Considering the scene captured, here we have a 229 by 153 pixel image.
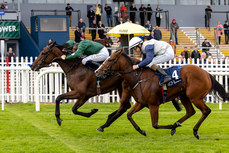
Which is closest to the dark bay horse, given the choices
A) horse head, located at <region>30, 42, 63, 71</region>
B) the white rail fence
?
horse head, located at <region>30, 42, 63, 71</region>

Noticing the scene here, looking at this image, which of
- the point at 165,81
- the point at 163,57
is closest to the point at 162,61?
the point at 163,57

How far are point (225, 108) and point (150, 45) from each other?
6094 mm

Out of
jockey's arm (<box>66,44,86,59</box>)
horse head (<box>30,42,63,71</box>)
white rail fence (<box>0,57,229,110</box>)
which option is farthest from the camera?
white rail fence (<box>0,57,229,110</box>)

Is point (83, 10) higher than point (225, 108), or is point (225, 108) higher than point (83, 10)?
point (83, 10)

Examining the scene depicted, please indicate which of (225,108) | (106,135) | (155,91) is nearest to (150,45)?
(155,91)

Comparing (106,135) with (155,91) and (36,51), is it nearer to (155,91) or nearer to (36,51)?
(155,91)

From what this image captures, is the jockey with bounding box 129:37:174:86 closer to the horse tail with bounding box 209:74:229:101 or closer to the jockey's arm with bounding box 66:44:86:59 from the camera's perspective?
the horse tail with bounding box 209:74:229:101

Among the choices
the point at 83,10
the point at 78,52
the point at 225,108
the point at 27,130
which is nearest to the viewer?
the point at 27,130

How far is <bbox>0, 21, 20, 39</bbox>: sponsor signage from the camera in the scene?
91.2 ft

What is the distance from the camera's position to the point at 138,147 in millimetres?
9469

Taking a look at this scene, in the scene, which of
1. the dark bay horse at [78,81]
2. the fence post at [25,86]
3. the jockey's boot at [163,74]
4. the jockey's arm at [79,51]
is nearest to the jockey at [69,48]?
the dark bay horse at [78,81]

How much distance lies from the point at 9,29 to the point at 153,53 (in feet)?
60.1

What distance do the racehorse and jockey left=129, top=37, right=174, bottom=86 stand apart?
16 centimetres

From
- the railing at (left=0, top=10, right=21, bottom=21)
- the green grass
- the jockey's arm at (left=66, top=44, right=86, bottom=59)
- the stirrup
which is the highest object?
the railing at (left=0, top=10, right=21, bottom=21)
